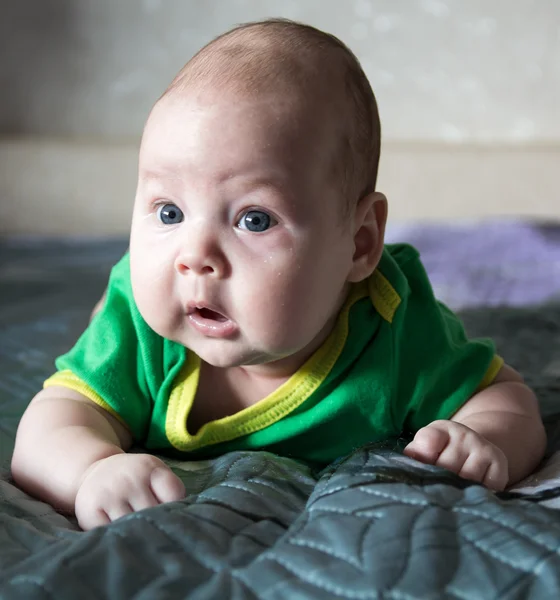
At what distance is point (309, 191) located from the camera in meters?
0.77

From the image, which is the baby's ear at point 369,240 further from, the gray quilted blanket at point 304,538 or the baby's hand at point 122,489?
the baby's hand at point 122,489

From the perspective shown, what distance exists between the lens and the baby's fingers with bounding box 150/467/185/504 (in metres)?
0.71

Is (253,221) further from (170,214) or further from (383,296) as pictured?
(383,296)

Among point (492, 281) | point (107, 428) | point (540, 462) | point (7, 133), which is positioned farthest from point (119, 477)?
point (7, 133)

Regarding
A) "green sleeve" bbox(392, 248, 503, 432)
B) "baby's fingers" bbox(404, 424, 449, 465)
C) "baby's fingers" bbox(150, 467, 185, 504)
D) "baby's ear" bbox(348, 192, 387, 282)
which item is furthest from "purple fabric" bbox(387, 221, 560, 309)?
"baby's fingers" bbox(150, 467, 185, 504)

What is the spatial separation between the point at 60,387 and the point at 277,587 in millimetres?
425

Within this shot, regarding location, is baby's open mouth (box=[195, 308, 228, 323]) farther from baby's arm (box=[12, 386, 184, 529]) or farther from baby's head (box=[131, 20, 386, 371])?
baby's arm (box=[12, 386, 184, 529])

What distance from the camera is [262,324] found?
767mm

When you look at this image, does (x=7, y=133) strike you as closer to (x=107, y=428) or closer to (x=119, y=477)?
(x=107, y=428)

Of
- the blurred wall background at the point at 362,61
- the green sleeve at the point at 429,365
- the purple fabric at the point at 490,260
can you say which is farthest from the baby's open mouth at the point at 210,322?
the blurred wall background at the point at 362,61

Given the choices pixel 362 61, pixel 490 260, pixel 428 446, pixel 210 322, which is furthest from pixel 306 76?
pixel 362 61

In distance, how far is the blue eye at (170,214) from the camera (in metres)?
0.77

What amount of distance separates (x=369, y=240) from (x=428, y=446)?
22cm

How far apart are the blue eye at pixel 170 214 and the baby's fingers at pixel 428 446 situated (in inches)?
11.0
